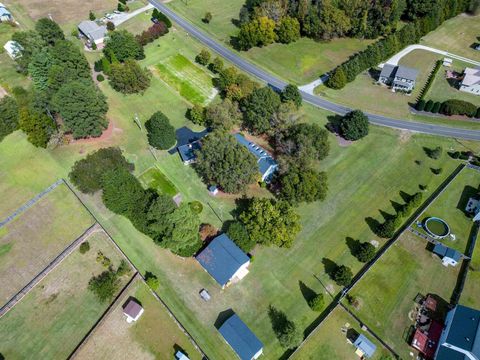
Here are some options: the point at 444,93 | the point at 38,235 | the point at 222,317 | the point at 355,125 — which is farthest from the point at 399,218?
the point at 38,235

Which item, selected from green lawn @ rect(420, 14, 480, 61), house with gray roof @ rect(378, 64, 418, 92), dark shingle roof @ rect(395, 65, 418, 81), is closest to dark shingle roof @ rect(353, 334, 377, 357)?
house with gray roof @ rect(378, 64, 418, 92)

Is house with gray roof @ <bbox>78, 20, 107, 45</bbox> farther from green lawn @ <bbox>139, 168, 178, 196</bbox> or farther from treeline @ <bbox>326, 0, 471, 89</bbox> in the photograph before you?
treeline @ <bbox>326, 0, 471, 89</bbox>

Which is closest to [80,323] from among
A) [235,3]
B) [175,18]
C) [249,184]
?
[249,184]

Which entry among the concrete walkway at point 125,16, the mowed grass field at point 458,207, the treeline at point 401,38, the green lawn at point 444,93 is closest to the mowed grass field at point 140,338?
the mowed grass field at point 458,207

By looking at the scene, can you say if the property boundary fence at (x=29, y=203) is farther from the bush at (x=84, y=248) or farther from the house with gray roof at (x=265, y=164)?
the house with gray roof at (x=265, y=164)

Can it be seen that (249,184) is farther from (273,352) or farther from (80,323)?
(80,323)
